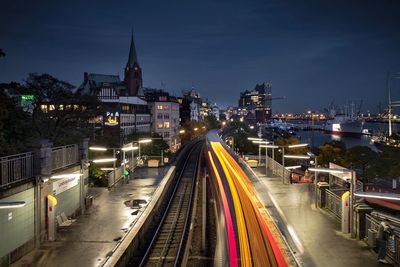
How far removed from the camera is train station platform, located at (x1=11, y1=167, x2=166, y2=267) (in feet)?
52.4

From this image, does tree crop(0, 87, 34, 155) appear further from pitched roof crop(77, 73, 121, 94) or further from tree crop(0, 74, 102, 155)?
pitched roof crop(77, 73, 121, 94)

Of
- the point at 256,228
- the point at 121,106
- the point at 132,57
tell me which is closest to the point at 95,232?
the point at 256,228

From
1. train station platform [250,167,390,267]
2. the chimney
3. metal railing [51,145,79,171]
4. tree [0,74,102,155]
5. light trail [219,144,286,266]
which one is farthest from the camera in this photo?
the chimney

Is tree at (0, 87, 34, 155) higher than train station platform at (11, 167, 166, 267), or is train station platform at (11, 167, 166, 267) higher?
tree at (0, 87, 34, 155)

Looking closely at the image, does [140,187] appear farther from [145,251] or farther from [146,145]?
[146,145]

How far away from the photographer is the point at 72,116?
4356 centimetres

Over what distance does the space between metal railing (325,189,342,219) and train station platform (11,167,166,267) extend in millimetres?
11872

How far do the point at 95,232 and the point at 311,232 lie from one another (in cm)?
1113

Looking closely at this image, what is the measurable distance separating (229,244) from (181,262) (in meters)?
3.03

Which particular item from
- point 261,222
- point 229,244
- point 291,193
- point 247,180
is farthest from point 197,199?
point 229,244

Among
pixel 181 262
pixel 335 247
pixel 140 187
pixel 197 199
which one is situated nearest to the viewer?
pixel 335 247

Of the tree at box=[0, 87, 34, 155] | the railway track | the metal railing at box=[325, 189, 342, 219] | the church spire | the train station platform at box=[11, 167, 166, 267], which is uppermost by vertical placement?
the church spire

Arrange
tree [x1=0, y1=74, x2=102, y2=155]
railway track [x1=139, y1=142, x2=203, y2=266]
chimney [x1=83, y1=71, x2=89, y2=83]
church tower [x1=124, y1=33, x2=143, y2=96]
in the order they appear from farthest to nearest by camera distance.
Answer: church tower [x1=124, y1=33, x2=143, y2=96], chimney [x1=83, y1=71, x2=89, y2=83], tree [x1=0, y1=74, x2=102, y2=155], railway track [x1=139, y1=142, x2=203, y2=266]

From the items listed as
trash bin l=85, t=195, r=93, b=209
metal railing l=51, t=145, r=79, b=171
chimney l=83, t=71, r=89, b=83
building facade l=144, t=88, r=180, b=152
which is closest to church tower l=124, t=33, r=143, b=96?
chimney l=83, t=71, r=89, b=83
